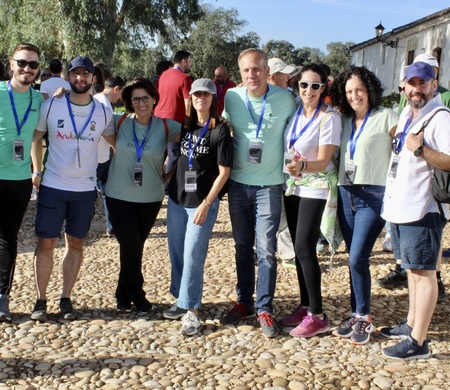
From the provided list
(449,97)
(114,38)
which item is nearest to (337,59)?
(114,38)

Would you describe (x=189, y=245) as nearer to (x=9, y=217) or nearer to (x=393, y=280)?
(x=9, y=217)

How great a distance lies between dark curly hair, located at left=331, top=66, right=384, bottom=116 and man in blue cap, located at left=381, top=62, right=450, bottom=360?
0.85ft

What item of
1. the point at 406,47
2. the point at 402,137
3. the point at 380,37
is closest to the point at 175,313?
the point at 402,137

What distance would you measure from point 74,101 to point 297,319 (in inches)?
97.9

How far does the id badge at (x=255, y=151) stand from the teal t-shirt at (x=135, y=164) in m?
0.70

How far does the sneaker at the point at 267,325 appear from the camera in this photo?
175 inches

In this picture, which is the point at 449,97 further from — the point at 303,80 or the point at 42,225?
the point at 42,225

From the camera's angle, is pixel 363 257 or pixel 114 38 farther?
pixel 114 38

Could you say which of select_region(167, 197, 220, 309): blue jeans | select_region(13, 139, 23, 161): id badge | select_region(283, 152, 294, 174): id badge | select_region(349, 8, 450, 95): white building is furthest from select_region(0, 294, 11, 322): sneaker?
select_region(349, 8, 450, 95): white building

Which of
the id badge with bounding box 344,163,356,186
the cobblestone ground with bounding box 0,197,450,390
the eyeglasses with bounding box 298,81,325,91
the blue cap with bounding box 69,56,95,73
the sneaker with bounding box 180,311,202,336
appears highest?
the blue cap with bounding box 69,56,95,73

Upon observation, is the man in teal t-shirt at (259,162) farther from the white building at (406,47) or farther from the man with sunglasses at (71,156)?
the white building at (406,47)

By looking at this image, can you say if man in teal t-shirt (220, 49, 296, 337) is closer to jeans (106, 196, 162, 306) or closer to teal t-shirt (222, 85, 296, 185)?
teal t-shirt (222, 85, 296, 185)

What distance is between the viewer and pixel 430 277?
3992 millimetres

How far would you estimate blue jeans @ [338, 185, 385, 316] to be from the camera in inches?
165
